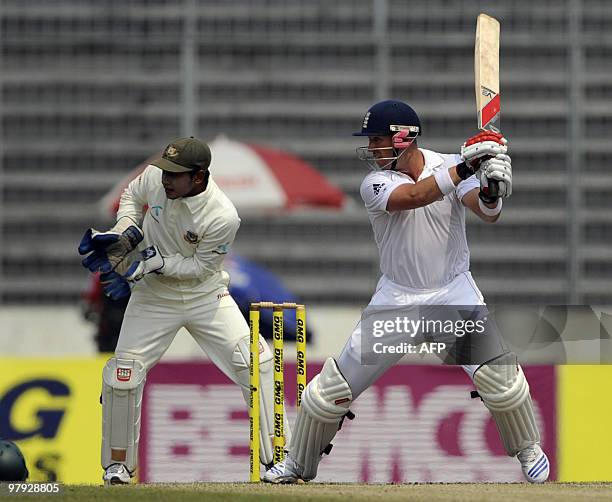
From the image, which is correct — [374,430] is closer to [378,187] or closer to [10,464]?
[10,464]

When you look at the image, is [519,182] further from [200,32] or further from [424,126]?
[200,32]

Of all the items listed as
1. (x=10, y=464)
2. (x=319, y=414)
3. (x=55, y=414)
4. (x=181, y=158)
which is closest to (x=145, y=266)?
(x=181, y=158)

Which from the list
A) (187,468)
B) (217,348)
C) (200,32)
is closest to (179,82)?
(200,32)

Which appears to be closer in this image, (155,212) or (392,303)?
(392,303)

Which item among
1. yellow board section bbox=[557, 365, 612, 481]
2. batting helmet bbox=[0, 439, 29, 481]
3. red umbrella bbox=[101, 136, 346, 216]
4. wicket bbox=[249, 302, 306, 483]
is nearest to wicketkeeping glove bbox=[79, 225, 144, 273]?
wicket bbox=[249, 302, 306, 483]

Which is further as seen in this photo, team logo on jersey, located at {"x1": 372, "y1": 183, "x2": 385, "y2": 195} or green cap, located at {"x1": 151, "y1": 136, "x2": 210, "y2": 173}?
green cap, located at {"x1": 151, "y1": 136, "x2": 210, "y2": 173}

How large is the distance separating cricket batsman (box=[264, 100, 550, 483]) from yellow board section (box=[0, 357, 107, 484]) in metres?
2.35

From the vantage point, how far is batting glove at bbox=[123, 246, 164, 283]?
7.90m

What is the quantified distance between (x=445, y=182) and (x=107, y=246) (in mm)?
1661

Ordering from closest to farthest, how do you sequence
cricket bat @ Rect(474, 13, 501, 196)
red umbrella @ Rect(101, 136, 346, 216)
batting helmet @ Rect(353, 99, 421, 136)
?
cricket bat @ Rect(474, 13, 501, 196) < batting helmet @ Rect(353, 99, 421, 136) < red umbrella @ Rect(101, 136, 346, 216)

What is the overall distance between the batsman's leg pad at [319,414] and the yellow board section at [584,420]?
2.41m

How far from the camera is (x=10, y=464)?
8250 mm

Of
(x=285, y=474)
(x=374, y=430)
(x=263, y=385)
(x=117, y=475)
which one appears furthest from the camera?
(x=374, y=430)

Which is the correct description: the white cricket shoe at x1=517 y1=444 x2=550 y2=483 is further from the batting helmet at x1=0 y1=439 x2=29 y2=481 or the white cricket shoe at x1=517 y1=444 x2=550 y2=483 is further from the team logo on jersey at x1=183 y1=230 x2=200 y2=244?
the batting helmet at x1=0 y1=439 x2=29 y2=481
